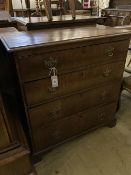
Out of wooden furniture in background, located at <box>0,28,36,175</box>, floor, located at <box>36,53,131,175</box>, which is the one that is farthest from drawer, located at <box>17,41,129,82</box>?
floor, located at <box>36,53,131,175</box>

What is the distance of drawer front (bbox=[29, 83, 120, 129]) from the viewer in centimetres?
116

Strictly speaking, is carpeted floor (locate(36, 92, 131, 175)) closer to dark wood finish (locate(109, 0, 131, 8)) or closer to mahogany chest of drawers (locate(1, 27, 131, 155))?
mahogany chest of drawers (locate(1, 27, 131, 155))

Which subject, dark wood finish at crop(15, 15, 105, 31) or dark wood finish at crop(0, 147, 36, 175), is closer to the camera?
dark wood finish at crop(0, 147, 36, 175)

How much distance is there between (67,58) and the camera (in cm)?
105

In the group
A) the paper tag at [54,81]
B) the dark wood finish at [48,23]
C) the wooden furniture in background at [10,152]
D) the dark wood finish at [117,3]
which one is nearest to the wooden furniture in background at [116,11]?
the dark wood finish at [117,3]

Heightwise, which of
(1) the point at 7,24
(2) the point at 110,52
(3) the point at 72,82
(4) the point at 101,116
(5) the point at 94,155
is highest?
(1) the point at 7,24

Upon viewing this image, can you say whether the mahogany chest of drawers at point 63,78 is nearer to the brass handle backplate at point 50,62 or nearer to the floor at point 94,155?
the brass handle backplate at point 50,62

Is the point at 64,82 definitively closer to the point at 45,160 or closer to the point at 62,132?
the point at 62,132

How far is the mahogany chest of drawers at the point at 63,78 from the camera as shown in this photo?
968 millimetres

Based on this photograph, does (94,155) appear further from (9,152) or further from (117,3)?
(117,3)

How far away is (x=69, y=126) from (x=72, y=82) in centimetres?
40

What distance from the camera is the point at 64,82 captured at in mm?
1133

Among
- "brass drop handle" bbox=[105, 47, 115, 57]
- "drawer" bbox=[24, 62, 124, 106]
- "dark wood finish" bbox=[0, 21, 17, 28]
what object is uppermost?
"dark wood finish" bbox=[0, 21, 17, 28]

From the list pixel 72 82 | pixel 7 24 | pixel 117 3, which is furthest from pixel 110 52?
pixel 117 3
